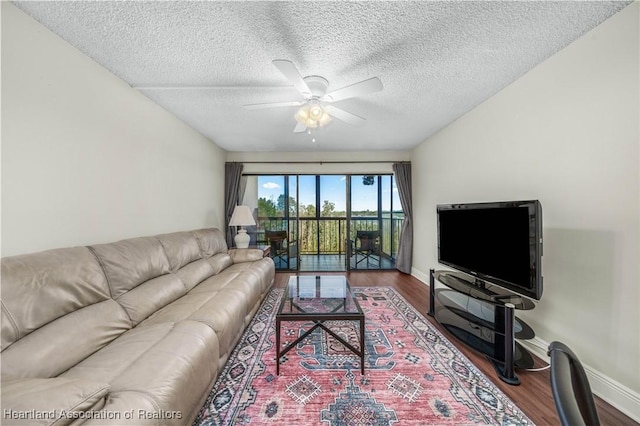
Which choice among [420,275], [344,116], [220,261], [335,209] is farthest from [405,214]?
[220,261]

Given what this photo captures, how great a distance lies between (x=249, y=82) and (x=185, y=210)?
6.48 feet

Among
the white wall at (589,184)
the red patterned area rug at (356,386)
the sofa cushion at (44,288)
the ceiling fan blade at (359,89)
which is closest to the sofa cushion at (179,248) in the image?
the sofa cushion at (44,288)

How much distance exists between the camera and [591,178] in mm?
1591

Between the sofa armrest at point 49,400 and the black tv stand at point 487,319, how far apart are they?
7.67 ft

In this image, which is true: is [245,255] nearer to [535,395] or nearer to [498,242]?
[498,242]

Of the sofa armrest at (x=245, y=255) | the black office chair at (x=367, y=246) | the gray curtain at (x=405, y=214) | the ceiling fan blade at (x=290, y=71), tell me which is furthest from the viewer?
the black office chair at (x=367, y=246)

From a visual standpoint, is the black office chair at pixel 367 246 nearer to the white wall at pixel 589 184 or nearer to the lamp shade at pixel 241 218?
the lamp shade at pixel 241 218

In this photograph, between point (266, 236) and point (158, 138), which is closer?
point (158, 138)

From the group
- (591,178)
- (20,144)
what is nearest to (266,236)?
(20,144)

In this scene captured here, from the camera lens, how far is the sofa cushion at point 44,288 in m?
1.10

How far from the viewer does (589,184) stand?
160cm

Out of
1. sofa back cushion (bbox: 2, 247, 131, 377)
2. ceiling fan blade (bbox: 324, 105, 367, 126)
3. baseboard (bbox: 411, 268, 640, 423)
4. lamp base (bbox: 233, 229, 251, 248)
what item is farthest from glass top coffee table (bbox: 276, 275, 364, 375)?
ceiling fan blade (bbox: 324, 105, 367, 126)

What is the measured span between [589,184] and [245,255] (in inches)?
141

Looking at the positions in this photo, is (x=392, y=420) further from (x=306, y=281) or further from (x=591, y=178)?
(x=591, y=178)
